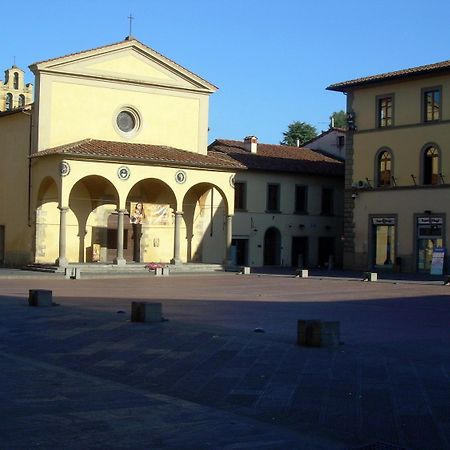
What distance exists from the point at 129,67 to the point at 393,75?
13.7 metres

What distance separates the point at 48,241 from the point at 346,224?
646 inches

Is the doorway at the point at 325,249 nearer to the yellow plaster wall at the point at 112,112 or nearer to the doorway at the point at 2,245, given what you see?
the yellow plaster wall at the point at 112,112

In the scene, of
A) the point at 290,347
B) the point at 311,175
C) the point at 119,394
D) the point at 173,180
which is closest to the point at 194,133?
the point at 173,180

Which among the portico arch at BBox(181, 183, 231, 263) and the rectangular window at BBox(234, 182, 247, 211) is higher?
the rectangular window at BBox(234, 182, 247, 211)

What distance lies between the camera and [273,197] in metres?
49.5

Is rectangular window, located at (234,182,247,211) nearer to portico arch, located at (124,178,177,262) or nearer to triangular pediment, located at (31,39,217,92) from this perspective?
portico arch, located at (124,178,177,262)

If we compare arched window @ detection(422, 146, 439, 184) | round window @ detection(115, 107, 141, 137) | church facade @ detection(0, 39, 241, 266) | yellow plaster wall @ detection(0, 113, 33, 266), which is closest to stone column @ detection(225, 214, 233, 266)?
church facade @ detection(0, 39, 241, 266)

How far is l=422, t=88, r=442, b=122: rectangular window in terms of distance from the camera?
133 ft

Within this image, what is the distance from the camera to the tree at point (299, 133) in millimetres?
93688

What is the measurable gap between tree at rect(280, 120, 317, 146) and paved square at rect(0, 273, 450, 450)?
75206 mm

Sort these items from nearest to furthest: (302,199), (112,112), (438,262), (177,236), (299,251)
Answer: (438,262) < (177,236) < (112,112) < (299,251) < (302,199)

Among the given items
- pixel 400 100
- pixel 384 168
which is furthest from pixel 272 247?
pixel 400 100

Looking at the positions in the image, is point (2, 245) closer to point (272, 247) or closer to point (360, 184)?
point (272, 247)

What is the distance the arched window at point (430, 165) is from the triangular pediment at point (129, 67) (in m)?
12.3
